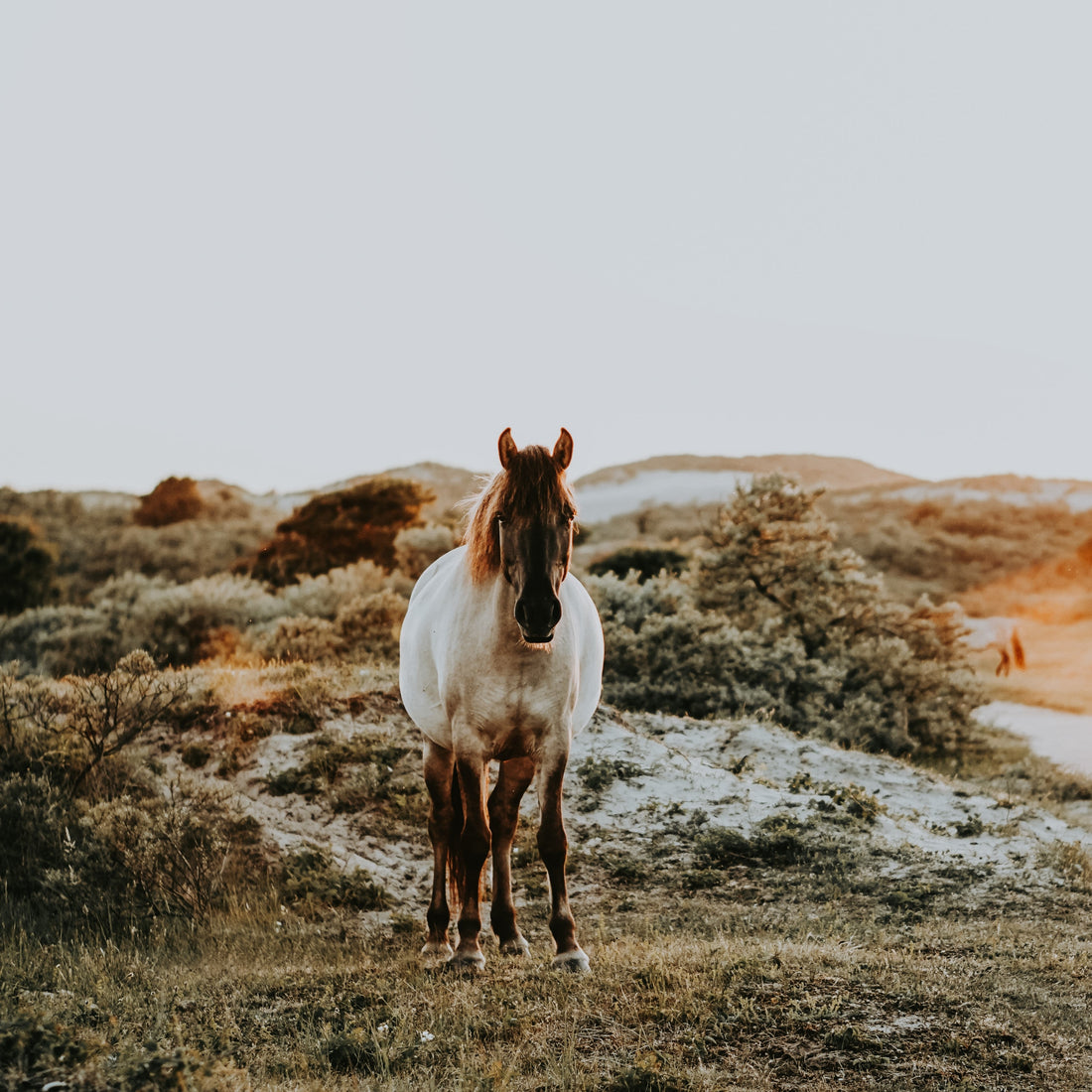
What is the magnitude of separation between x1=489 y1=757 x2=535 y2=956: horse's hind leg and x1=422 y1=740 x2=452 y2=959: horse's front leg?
0.59 metres

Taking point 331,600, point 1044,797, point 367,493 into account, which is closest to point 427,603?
point 1044,797

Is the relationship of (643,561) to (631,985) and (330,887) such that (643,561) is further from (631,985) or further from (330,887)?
(631,985)

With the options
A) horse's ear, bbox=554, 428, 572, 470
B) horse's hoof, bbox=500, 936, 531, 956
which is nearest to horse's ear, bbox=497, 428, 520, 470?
horse's ear, bbox=554, 428, 572, 470

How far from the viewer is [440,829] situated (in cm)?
611

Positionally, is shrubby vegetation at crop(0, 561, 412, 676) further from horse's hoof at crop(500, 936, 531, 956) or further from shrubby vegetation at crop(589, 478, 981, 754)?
horse's hoof at crop(500, 936, 531, 956)

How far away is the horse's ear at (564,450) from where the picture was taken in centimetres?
503

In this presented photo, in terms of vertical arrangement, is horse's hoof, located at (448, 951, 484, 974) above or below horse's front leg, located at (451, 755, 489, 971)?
below

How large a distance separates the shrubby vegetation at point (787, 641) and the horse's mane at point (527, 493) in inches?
365

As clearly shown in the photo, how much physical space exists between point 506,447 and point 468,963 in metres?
2.75

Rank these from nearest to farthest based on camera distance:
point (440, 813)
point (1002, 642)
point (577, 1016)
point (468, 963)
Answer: point (577, 1016) < point (468, 963) < point (440, 813) < point (1002, 642)

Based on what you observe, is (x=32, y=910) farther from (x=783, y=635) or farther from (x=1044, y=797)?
(x=783, y=635)

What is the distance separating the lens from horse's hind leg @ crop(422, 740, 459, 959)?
19.6 ft

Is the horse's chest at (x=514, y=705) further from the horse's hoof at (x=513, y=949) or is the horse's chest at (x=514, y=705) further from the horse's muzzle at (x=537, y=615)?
Result: the horse's hoof at (x=513, y=949)

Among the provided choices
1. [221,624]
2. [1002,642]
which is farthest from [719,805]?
[221,624]
